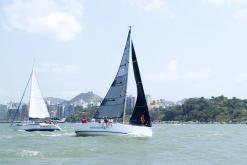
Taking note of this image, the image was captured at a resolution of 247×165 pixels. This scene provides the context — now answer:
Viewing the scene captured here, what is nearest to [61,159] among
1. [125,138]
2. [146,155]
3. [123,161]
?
[123,161]

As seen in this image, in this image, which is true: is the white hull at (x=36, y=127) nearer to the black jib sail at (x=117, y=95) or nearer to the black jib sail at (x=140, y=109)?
the black jib sail at (x=117, y=95)

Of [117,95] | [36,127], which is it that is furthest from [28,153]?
[36,127]

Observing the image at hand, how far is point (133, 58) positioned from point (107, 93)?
12.8 feet

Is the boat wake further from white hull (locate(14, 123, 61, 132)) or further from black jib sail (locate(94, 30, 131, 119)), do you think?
white hull (locate(14, 123, 61, 132))

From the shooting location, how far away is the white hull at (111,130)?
151 ft

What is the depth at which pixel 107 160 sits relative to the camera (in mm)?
29172

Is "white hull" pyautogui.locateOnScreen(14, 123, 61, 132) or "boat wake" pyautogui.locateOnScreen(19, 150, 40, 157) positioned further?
"white hull" pyautogui.locateOnScreen(14, 123, 61, 132)

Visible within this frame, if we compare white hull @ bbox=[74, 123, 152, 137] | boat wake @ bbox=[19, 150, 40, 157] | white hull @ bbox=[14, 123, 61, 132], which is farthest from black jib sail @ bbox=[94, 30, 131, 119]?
white hull @ bbox=[14, 123, 61, 132]

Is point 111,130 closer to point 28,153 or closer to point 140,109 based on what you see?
point 140,109

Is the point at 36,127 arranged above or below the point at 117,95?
below

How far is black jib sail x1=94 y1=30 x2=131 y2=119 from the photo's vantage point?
49.1 m

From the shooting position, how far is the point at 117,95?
4959 cm

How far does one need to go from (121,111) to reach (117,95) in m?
1.67

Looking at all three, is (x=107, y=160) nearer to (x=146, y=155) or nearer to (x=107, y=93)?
(x=146, y=155)
